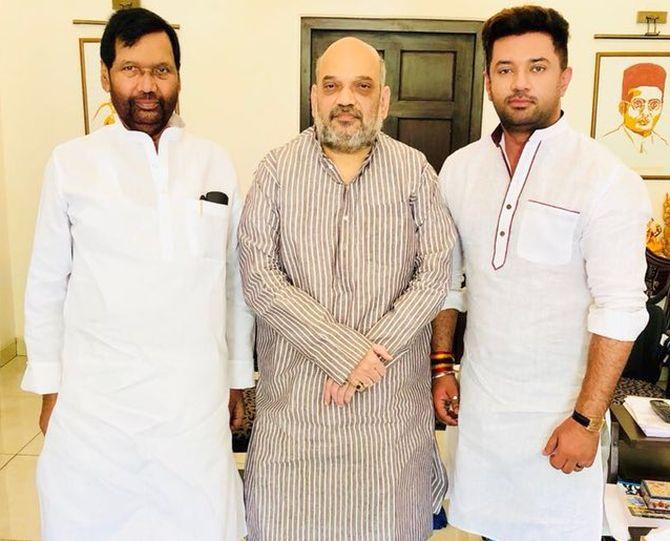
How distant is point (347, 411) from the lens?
5.37 ft

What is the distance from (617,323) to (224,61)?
3.49m

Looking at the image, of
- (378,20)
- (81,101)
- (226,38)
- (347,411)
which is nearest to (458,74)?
(378,20)

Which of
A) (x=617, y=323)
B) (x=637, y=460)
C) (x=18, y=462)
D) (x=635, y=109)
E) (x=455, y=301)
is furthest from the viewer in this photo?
(x=635, y=109)

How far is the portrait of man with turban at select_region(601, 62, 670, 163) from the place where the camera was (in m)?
4.37

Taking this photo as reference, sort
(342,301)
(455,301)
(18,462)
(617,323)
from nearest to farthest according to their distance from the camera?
(617,323)
(342,301)
(455,301)
(18,462)

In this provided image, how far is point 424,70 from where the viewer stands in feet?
14.5

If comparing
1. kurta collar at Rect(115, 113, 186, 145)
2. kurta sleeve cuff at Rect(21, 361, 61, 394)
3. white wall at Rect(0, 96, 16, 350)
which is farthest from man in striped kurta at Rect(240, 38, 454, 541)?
white wall at Rect(0, 96, 16, 350)

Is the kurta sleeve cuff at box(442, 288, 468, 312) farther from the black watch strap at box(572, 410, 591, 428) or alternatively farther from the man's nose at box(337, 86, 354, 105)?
the man's nose at box(337, 86, 354, 105)

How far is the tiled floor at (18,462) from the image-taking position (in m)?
2.55

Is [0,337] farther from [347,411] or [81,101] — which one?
[347,411]

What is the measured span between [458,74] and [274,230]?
317 cm

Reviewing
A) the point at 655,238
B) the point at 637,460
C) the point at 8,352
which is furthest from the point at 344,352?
the point at 8,352

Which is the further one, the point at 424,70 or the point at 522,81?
the point at 424,70

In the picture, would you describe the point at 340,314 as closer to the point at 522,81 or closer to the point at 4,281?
the point at 522,81
